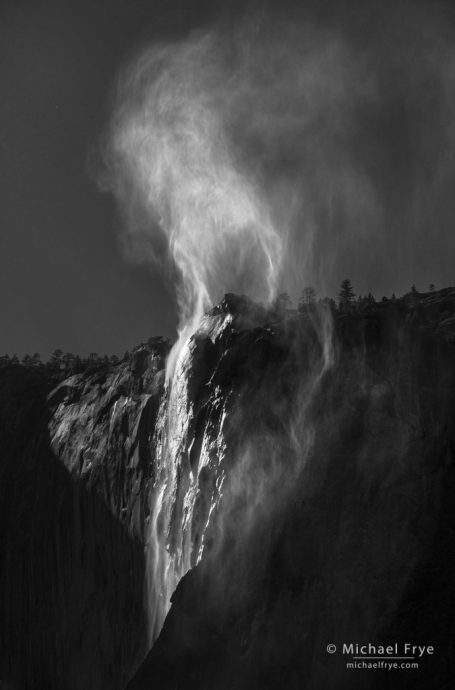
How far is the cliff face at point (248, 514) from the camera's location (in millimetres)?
36688

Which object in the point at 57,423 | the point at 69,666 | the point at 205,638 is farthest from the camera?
the point at 57,423

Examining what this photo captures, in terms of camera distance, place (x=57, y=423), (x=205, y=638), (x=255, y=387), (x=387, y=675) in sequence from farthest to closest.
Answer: (x=57, y=423) → (x=255, y=387) → (x=205, y=638) → (x=387, y=675)

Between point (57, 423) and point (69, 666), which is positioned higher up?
point (57, 423)

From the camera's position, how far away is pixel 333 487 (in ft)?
133

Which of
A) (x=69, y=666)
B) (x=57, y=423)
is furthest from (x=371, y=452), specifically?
(x=57, y=423)

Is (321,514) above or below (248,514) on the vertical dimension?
below

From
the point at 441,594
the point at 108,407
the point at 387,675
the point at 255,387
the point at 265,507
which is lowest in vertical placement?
the point at 387,675

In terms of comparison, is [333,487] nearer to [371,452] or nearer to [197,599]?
[371,452]

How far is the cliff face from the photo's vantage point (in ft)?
120

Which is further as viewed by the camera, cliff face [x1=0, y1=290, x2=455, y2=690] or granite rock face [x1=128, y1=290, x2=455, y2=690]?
cliff face [x1=0, y1=290, x2=455, y2=690]

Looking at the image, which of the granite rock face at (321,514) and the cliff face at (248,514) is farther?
the cliff face at (248,514)

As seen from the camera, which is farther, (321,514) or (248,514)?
(248,514)

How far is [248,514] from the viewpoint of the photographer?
41.8 m

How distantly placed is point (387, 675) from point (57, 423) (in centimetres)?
3709
